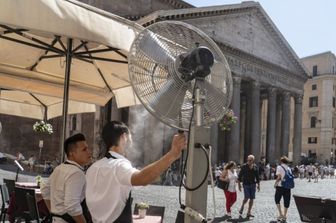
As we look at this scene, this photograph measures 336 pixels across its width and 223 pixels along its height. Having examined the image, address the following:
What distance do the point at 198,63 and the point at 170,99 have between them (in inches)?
9.9

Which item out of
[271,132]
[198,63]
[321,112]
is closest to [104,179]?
[198,63]

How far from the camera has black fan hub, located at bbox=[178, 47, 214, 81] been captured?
238 centimetres

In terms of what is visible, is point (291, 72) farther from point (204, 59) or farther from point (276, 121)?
point (204, 59)

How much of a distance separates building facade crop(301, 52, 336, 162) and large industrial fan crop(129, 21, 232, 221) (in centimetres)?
6460

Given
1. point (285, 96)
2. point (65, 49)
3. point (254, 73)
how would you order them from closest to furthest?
point (65, 49), point (254, 73), point (285, 96)

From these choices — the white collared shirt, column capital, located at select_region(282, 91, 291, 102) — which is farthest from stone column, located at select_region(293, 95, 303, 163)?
the white collared shirt

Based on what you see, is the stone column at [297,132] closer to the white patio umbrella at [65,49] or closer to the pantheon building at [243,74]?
the pantheon building at [243,74]

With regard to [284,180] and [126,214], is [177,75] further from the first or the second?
[284,180]

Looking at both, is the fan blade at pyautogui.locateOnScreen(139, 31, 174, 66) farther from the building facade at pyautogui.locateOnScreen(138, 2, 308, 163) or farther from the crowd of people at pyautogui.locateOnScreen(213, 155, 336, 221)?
the building facade at pyautogui.locateOnScreen(138, 2, 308, 163)

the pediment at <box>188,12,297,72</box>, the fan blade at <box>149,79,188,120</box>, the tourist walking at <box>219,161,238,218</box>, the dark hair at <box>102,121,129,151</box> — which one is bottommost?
the tourist walking at <box>219,161,238,218</box>

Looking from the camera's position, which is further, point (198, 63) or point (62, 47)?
point (62, 47)

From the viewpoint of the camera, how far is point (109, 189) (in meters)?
2.60

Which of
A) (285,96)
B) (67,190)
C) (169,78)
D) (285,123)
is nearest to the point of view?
(169,78)

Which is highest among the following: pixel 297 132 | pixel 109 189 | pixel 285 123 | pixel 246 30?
pixel 246 30
